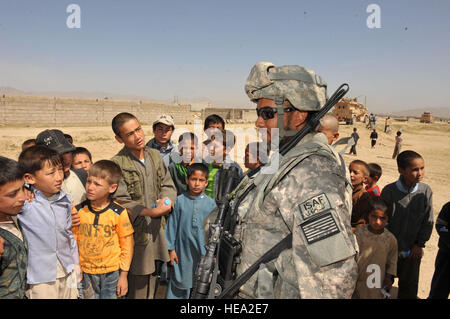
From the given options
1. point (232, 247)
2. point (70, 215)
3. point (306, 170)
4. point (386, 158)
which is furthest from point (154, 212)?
point (386, 158)

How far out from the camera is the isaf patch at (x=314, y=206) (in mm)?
1280

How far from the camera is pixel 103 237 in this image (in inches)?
99.7

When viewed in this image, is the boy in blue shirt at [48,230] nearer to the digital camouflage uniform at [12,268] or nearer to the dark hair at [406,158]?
the digital camouflage uniform at [12,268]

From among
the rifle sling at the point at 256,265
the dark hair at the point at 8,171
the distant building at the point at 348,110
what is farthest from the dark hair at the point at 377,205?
the distant building at the point at 348,110

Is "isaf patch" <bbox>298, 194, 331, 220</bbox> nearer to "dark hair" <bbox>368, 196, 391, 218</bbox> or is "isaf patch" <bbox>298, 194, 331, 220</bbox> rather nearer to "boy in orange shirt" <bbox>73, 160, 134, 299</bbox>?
"boy in orange shirt" <bbox>73, 160, 134, 299</bbox>

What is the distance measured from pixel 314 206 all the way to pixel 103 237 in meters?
2.09

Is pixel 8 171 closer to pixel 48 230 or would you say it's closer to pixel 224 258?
pixel 48 230

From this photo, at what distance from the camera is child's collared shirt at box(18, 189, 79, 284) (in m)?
2.12

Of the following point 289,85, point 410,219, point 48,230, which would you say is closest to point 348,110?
point 410,219

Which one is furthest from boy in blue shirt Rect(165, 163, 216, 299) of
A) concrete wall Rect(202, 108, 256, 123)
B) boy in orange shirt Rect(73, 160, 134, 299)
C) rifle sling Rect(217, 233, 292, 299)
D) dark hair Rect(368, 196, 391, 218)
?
concrete wall Rect(202, 108, 256, 123)

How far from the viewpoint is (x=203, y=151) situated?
3.65m

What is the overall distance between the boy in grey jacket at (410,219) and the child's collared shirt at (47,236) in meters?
3.62

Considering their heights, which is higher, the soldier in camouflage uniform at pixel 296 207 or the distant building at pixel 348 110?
the distant building at pixel 348 110

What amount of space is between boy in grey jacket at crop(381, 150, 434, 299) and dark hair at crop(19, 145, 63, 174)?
381cm
